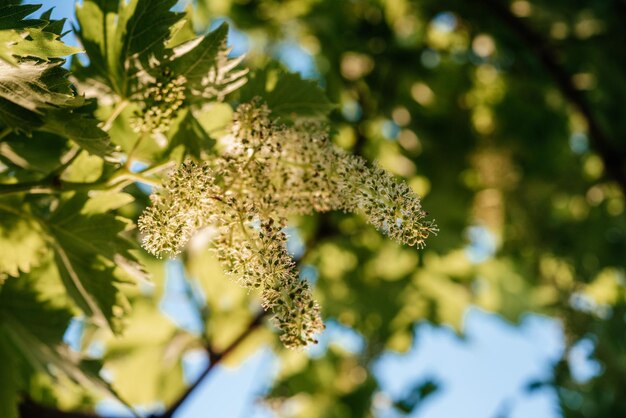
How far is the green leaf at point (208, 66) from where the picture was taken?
5.97ft

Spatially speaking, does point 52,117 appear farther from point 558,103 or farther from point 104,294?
point 558,103

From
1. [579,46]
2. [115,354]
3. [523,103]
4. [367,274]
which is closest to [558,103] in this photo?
[523,103]

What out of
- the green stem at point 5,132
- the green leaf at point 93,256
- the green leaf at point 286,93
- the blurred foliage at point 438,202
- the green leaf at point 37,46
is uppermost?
the green leaf at point 37,46

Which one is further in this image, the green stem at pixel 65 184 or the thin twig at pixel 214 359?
the thin twig at pixel 214 359

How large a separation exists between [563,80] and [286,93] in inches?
130

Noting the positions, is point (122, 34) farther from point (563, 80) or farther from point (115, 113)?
point (563, 80)

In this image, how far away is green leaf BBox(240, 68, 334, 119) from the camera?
2.04 m

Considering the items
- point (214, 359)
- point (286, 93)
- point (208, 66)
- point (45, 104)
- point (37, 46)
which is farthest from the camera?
point (214, 359)

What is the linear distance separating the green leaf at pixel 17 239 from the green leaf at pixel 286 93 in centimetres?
81

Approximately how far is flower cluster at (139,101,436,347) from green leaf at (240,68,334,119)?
0.09m

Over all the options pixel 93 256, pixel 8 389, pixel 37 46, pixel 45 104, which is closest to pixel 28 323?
pixel 8 389

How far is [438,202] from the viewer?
459 cm

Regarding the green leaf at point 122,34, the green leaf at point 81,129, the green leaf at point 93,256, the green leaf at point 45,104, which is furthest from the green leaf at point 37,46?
the green leaf at point 93,256

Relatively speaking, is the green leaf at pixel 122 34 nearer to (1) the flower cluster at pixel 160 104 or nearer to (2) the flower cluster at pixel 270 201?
(1) the flower cluster at pixel 160 104
